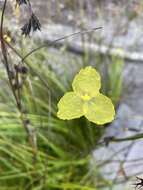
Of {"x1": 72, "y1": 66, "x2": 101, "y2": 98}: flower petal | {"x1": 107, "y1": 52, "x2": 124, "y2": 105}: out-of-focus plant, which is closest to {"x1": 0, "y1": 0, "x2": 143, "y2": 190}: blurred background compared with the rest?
{"x1": 107, "y1": 52, "x2": 124, "y2": 105}: out-of-focus plant

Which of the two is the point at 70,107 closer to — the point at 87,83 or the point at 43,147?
the point at 87,83

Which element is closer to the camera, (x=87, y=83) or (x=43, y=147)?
(x=87, y=83)

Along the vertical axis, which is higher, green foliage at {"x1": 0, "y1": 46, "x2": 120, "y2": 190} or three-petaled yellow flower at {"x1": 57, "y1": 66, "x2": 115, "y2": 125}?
three-petaled yellow flower at {"x1": 57, "y1": 66, "x2": 115, "y2": 125}

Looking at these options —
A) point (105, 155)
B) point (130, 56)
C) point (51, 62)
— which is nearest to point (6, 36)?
point (105, 155)

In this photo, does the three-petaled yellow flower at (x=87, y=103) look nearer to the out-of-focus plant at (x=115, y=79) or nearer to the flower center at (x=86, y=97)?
the flower center at (x=86, y=97)

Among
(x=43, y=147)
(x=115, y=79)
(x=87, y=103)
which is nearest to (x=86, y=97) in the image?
(x=87, y=103)

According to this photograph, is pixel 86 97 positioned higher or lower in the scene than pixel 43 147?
higher

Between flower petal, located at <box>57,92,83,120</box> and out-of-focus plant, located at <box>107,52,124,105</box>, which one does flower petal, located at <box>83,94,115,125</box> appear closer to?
flower petal, located at <box>57,92,83,120</box>

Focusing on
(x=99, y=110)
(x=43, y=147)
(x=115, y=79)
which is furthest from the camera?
(x=115, y=79)
